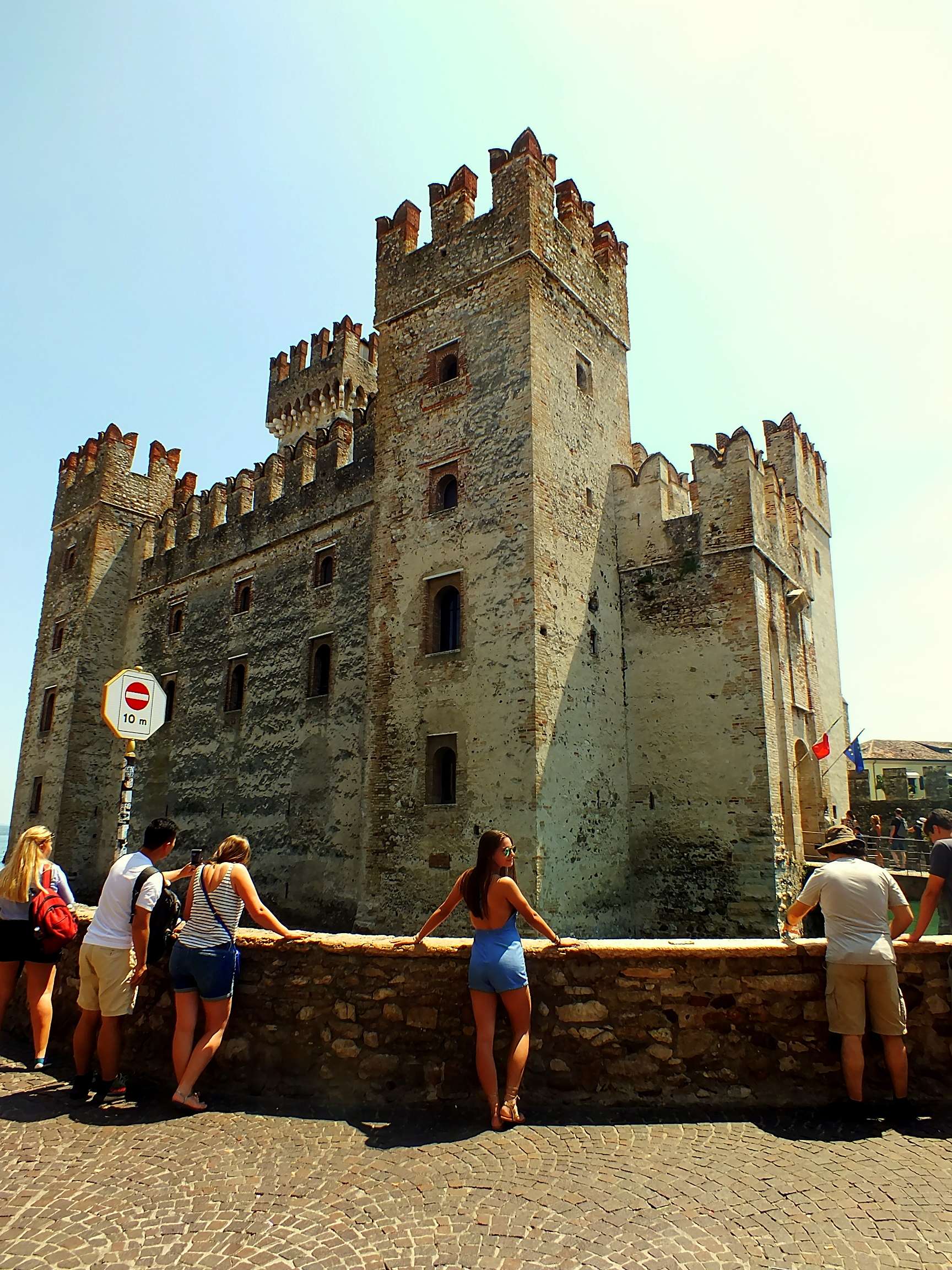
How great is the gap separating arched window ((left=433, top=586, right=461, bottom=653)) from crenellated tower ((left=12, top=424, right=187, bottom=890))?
13223mm

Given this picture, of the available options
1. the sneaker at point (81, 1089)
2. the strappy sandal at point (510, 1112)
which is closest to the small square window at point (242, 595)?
the sneaker at point (81, 1089)

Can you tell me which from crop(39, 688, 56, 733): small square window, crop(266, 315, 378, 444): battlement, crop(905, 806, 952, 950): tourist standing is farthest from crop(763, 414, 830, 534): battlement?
crop(39, 688, 56, 733): small square window

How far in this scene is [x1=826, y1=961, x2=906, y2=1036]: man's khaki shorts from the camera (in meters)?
4.45

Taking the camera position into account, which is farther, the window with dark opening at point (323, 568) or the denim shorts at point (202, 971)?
the window with dark opening at point (323, 568)

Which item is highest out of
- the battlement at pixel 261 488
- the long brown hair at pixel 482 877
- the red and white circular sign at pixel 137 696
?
the battlement at pixel 261 488

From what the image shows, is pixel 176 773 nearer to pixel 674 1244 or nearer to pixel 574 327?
pixel 574 327

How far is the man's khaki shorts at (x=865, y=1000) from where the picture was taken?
14.6 feet

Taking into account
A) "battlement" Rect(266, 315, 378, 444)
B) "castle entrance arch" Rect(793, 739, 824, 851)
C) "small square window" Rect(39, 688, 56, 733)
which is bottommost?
"castle entrance arch" Rect(793, 739, 824, 851)

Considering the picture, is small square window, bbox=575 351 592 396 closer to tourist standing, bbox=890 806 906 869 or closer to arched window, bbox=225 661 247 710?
arched window, bbox=225 661 247 710

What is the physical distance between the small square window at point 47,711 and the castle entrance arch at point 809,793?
20785 mm

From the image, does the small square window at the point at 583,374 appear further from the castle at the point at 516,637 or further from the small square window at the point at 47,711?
the small square window at the point at 47,711

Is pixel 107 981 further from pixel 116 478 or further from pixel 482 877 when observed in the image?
pixel 116 478

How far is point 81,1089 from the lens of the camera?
498 centimetres

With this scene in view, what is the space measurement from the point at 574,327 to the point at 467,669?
7532 millimetres
